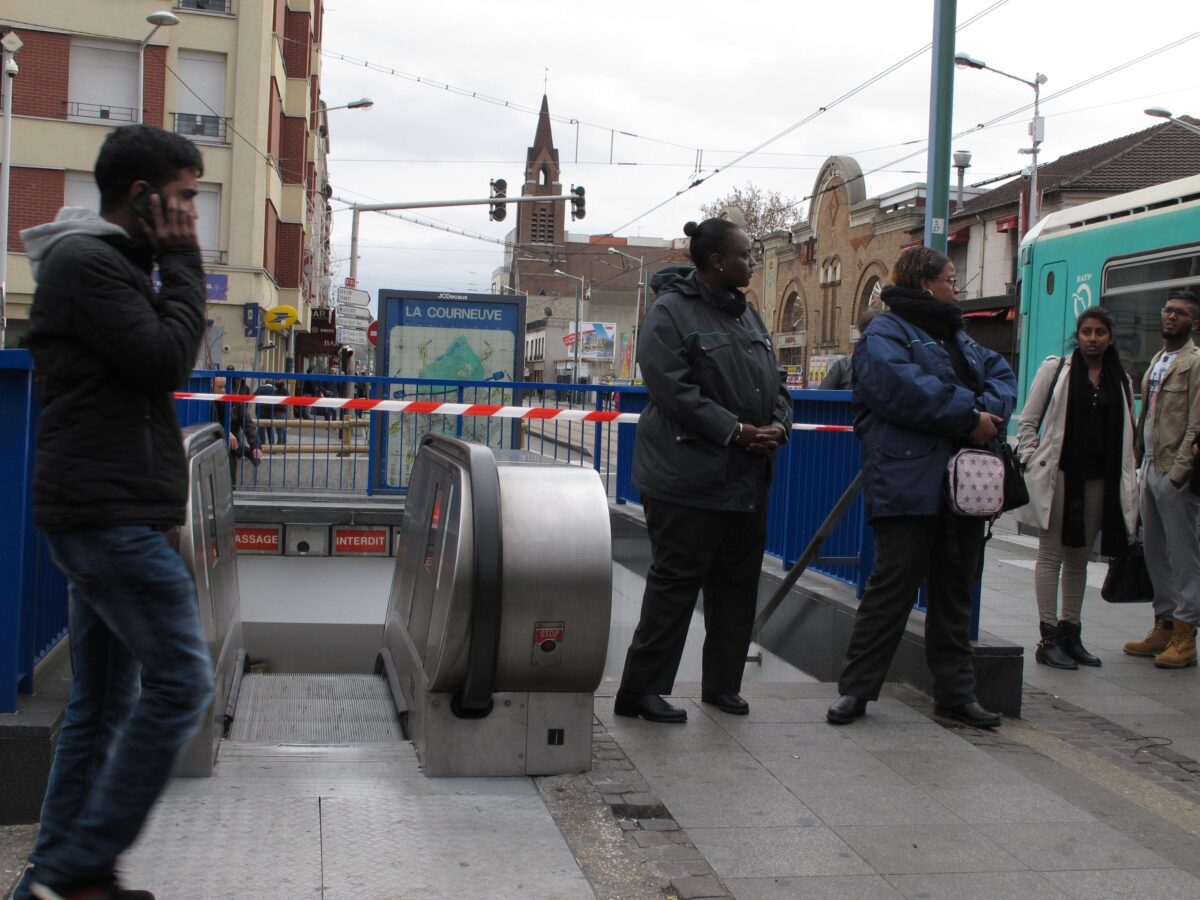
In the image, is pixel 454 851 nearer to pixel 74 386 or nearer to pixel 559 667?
pixel 559 667

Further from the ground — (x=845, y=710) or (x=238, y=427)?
(x=238, y=427)

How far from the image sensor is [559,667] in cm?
458

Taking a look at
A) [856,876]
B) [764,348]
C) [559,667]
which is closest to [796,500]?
[764,348]

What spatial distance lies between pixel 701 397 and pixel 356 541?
638cm

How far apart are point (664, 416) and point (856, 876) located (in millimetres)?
2119

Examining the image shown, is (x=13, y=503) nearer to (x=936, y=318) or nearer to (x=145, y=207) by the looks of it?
(x=145, y=207)

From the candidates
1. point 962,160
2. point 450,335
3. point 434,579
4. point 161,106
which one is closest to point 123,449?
point 434,579

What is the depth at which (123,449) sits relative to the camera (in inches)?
112

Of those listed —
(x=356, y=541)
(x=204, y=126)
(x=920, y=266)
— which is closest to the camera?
(x=920, y=266)

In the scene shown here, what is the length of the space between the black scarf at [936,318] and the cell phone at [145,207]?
11.3 feet

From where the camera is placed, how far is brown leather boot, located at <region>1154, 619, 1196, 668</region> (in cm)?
693

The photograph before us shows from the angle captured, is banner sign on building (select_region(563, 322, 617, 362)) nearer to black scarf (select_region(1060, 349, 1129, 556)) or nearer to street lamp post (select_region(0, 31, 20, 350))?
street lamp post (select_region(0, 31, 20, 350))

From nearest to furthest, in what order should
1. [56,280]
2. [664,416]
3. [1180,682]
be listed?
[56,280] < [664,416] < [1180,682]

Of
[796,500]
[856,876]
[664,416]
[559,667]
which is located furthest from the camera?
[796,500]
